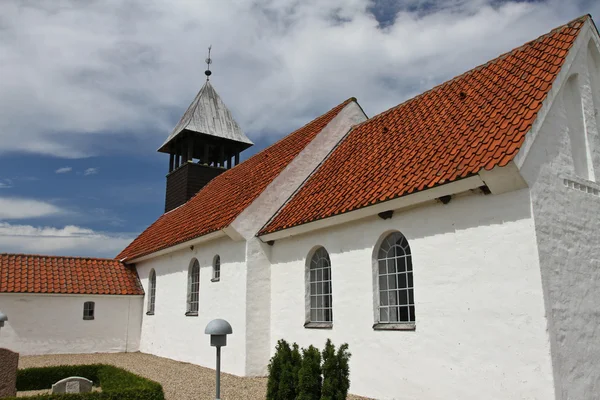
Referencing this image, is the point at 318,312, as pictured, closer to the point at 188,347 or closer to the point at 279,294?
the point at 279,294

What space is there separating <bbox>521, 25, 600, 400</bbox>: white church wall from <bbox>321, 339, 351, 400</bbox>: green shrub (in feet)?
8.58

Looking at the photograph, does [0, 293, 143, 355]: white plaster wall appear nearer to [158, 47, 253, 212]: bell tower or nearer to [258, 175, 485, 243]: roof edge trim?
[158, 47, 253, 212]: bell tower

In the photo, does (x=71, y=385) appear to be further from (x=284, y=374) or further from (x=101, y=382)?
(x=284, y=374)

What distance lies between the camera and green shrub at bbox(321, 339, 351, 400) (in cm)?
520

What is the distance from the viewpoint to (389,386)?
788 centimetres

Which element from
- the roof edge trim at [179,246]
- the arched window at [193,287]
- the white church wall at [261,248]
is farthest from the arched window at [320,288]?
the arched window at [193,287]

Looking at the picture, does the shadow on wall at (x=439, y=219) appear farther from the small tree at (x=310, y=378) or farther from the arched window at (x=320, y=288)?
the small tree at (x=310, y=378)

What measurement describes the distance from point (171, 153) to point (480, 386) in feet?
57.8

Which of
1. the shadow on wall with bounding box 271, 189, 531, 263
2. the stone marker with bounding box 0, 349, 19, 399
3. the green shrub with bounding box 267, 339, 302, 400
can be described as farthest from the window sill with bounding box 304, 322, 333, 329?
the stone marker with bounding box 0, 349, 19, 399

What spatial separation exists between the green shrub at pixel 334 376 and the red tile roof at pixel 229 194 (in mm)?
6095

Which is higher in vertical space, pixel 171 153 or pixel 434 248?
pixel 171 153

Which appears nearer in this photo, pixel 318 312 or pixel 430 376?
pixel 430 376

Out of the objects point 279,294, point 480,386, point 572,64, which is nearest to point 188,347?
point 279,294

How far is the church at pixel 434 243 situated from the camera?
21.0 ft
